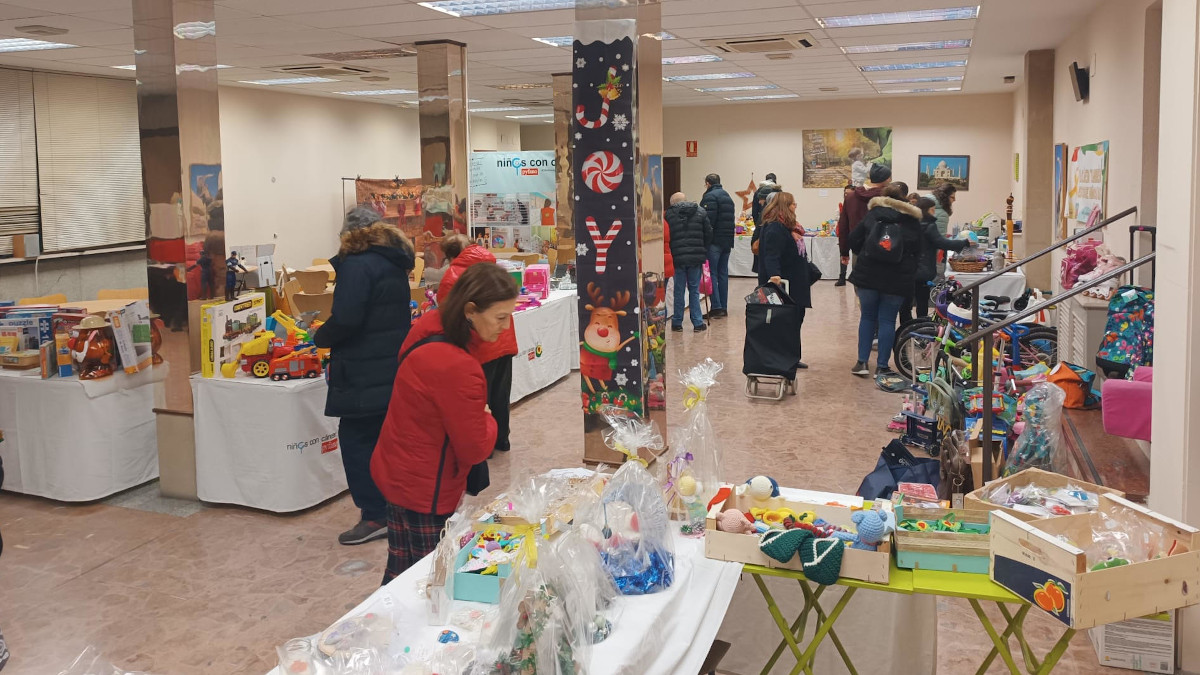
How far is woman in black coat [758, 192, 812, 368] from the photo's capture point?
8.38m

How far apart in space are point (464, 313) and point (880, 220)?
5699mm

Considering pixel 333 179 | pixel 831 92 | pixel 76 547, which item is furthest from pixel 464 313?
pixel 831 92

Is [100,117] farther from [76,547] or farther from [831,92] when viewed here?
[831,92]

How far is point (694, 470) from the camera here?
3193 millimetres

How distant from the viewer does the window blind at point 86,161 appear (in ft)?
35.3

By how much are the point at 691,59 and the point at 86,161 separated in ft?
22.4

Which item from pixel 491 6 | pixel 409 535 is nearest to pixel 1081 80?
pixel 491 6

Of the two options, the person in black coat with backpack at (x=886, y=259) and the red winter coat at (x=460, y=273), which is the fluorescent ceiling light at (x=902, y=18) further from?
the red winter coat at (x=460, y=273)

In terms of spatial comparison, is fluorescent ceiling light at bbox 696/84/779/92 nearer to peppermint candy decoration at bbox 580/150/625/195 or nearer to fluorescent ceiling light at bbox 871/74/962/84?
fluorescent ceiling light at bbox 871/74/962/84

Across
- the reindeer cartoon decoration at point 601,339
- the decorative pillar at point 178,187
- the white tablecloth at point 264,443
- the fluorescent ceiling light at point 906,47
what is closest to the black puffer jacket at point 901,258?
the fluorescent ceiling light at point 906,47

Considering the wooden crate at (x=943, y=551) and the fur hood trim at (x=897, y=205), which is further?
the fur hood trim at (x=897, y=205)

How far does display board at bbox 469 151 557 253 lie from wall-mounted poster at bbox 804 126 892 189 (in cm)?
890

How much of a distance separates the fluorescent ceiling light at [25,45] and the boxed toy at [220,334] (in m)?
4.17

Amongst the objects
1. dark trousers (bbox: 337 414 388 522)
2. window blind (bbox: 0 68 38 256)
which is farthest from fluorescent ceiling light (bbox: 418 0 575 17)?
window blind (bbox: 0 68 38 256)
